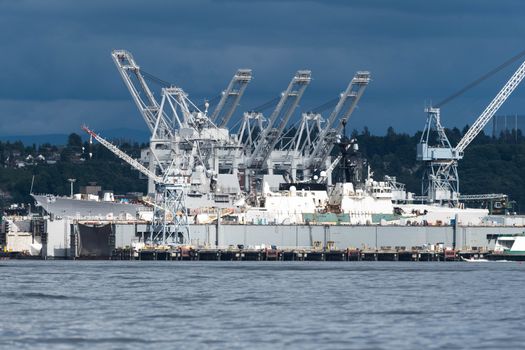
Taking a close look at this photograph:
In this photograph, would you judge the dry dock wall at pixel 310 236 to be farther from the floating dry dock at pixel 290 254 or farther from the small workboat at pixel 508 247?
the floating dry dock at pixel 290 254

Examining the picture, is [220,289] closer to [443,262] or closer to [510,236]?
[443,262]

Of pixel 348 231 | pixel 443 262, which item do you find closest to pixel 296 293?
pixel 443 262

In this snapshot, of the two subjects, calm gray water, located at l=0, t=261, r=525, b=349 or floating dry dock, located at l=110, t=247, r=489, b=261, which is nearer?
calm gray water, located at l=0, t=261, r=525, b=349

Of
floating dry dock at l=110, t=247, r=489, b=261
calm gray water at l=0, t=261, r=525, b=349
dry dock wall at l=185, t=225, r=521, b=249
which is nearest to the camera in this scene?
calm gray water at l=0, t=261, r=525, b=349

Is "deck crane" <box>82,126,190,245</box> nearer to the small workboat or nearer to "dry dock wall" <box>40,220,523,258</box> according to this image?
"dry dock wall" <box>40,220,523,258</box>

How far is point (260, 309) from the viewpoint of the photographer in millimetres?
72500

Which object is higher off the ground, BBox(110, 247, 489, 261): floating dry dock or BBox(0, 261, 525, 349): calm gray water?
BBox(110, 247, 489, 261): floating dry dock

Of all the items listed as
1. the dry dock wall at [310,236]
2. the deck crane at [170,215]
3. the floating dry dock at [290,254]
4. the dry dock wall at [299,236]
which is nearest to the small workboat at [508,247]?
the dry dock wall at [299,236]

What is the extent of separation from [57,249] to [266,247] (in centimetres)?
1985

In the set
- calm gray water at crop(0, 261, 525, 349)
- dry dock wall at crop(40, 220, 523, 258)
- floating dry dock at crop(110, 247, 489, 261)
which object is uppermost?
dry dock wall at crop(40, 220, 523, 258)

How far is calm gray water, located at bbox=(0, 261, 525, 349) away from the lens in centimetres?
6084

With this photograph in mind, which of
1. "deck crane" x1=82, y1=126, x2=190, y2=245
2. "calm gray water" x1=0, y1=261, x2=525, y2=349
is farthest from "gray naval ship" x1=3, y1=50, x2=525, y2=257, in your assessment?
"calm gray water" x1=0, y1=261, x2=525, y2=349

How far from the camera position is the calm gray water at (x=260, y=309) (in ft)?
200

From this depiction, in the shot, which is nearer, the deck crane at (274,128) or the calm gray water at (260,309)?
the calm gray water at (260,309)
